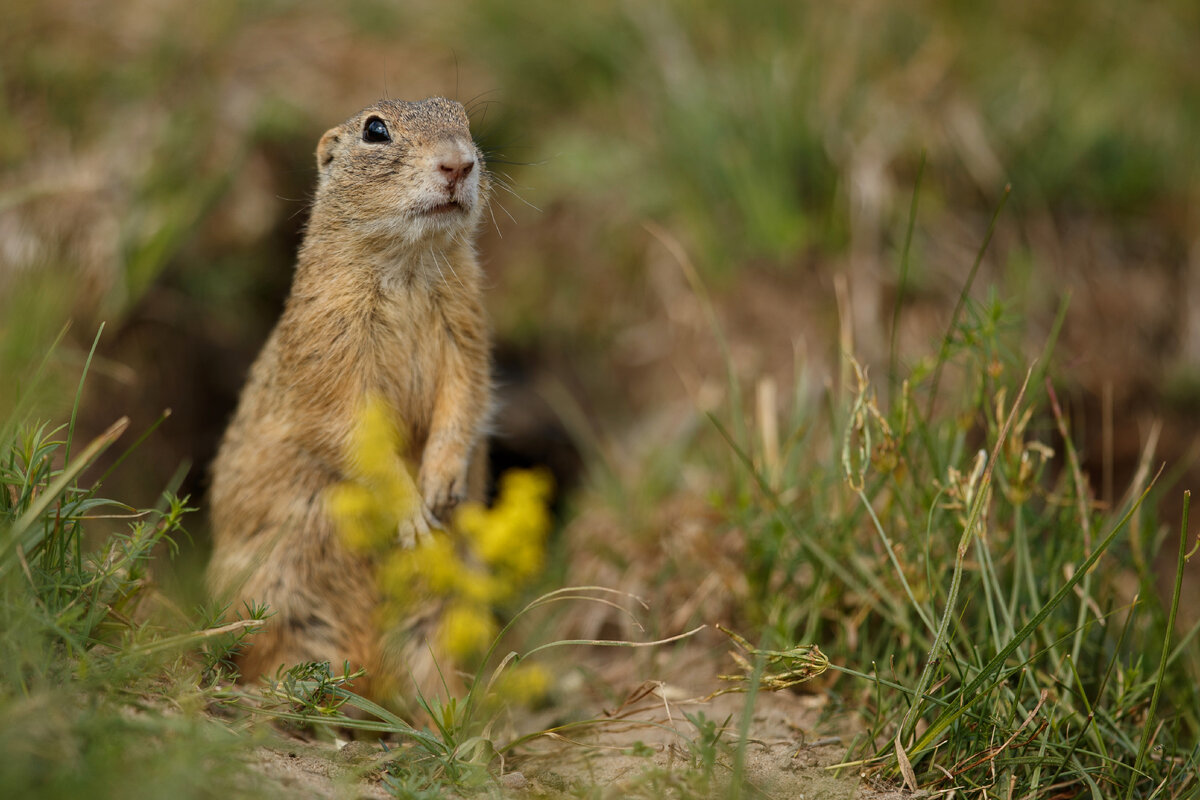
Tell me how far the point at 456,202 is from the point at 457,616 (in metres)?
1.43

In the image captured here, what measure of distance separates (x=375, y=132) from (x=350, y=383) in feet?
3.07

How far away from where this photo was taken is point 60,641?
9.00ft

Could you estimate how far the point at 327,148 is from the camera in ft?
13.1

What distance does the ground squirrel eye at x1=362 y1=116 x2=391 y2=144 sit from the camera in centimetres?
370

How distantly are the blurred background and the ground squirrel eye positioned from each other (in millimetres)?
2096

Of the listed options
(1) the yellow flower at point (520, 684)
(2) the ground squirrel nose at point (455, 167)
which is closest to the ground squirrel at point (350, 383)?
(2) the ground squirrel nose at point (455, 167)

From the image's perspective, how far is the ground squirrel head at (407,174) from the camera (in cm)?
346

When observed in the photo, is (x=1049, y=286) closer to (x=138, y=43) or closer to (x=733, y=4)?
(x=733, y=4)

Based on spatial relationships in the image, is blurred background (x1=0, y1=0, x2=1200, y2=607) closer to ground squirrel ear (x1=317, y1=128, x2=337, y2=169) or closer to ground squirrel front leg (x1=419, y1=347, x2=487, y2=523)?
ground squirrel ear (x1=317, y1=128, x2=337, y2=169)

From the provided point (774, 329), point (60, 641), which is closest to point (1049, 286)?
point (774, 329)

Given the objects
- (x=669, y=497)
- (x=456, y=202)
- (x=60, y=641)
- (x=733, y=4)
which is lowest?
(x=669, y=497)

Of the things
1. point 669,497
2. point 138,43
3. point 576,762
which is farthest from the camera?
point 138,43

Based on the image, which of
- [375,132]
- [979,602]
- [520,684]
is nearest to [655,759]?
[520,684]

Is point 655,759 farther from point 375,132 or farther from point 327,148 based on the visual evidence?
point 327,148
